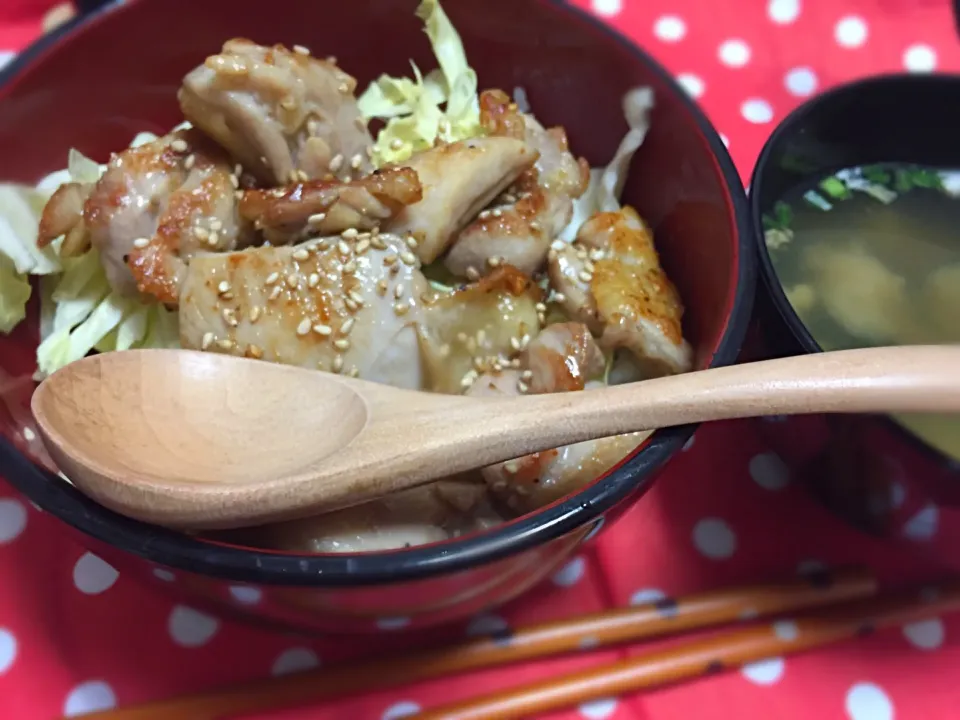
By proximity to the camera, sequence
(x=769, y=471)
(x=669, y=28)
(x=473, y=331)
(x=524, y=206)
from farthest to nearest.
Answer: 1. (x=669, y=28)
2. (x=769, y=471)
3. (x=524, y=206)
4. (x=473, y=331)

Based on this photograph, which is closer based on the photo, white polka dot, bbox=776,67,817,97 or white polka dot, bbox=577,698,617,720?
white polka dot, bbox=577,698,617,720

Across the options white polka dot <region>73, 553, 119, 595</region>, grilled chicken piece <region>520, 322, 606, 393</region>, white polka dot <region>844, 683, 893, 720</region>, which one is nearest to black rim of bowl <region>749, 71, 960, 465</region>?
grilled chicken piece <region>520, 322, 606, 393</region>

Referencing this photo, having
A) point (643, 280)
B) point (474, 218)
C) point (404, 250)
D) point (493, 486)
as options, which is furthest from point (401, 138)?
point (493, 486)

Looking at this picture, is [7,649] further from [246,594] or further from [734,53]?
[734,53]

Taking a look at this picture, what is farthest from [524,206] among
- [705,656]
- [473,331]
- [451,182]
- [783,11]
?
[783,11]

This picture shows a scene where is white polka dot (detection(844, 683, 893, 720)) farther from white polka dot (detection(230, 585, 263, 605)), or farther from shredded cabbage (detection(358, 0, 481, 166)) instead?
shredded cabbage (detection(358, 0, 481, 166))

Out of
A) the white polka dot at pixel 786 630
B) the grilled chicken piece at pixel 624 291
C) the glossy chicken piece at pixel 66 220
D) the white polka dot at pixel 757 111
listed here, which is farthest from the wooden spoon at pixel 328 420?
the white polka dot at pixel 757 111
